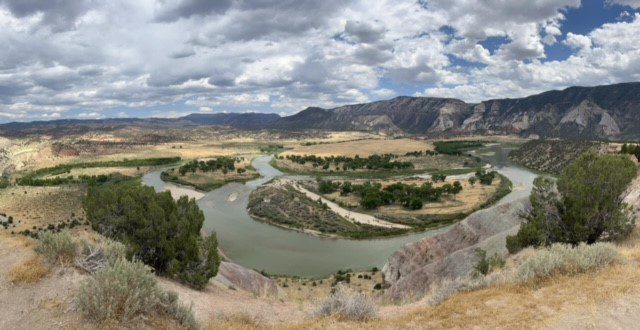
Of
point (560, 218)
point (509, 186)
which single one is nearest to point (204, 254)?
point (560, 218)

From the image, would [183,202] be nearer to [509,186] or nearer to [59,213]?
[59,213]

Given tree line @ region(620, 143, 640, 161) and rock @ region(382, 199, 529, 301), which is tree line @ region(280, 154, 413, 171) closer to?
tree line @ region(620, 143, 640, 161)

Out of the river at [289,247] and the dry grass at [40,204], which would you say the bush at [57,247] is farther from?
the dry grass at [40,204]

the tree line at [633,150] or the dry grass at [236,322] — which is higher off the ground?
the tree line at [633,150]

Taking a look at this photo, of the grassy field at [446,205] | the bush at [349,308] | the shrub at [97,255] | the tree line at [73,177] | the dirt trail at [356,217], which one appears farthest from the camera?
the tree line at [73,177]

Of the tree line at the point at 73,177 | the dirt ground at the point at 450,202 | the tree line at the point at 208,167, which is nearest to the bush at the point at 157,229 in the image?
the dirt ground at the point at 450,202

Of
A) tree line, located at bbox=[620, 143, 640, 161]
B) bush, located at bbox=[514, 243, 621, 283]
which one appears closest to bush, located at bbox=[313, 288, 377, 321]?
bush, located at bbox=[514, 243, 621, 283]

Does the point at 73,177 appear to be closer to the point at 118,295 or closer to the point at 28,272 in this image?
the point at 28,272
